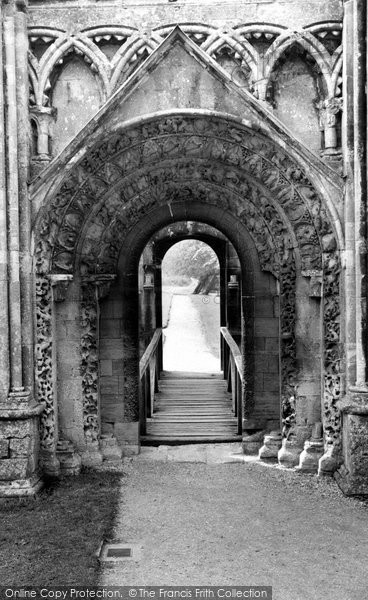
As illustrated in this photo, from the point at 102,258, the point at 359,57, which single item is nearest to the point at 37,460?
the point at 102,258

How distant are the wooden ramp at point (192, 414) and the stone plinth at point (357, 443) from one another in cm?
210

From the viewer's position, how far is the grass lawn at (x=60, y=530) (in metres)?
4.60

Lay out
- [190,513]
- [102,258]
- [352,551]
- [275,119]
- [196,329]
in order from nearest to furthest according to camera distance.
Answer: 1. [352,551]
2. [190,513]
3. [275,119]
4. [102,258]
5. [196,329]

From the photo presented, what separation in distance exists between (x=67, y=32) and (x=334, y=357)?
447 cm

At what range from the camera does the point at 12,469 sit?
6.20m

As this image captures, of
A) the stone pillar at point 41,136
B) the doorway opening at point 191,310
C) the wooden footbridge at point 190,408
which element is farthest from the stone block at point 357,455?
the doorway opening at point 191,310

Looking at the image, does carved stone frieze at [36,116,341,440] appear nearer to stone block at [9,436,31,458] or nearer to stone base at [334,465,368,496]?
stone base at [334,465,368,496]

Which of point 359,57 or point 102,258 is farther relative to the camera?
point 102,258

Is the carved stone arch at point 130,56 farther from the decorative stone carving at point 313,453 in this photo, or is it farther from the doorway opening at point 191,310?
the doorway opening at point 191,310

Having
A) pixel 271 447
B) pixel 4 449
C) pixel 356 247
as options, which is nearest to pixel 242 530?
pixel 271 447

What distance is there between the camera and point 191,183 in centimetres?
717

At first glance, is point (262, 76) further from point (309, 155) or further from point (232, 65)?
point (309, 155)

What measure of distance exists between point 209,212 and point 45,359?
260 centimetres

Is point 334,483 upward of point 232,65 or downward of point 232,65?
downward
